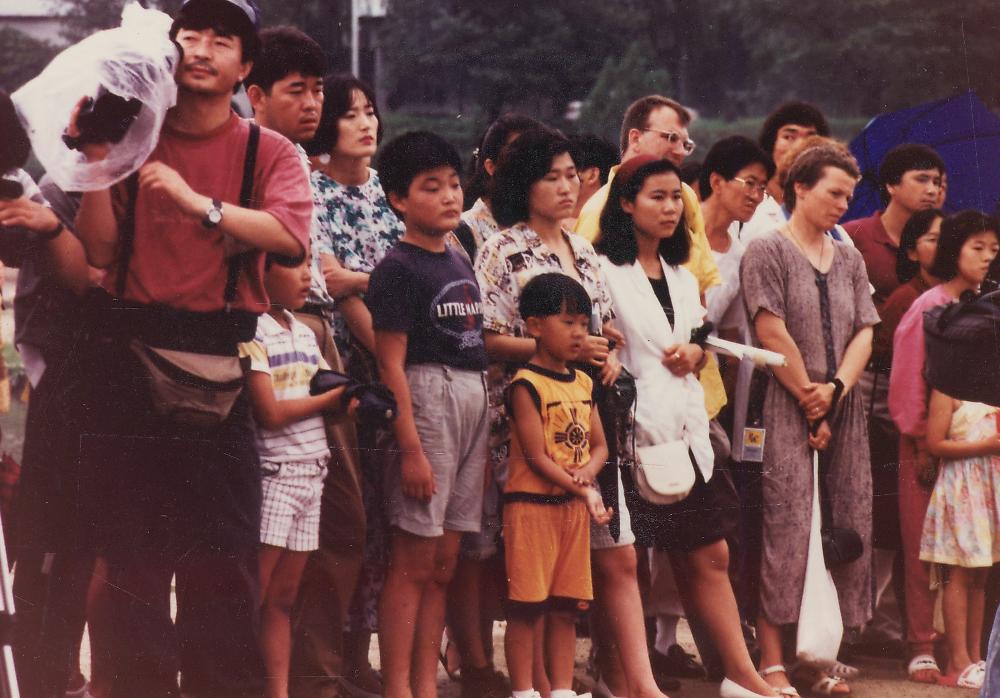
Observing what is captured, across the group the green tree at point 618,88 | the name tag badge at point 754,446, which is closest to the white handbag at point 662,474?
the name tag badge at point 754,446

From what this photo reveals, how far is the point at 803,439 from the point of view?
5.62 metres

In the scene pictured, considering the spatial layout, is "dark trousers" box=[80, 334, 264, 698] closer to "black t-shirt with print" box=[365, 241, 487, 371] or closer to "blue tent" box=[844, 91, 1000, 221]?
"black t-shirt with print" box=[365, 241, 487, 371]

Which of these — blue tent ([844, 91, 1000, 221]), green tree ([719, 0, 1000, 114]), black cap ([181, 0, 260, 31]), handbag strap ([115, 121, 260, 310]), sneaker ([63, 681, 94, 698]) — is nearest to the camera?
handbag strap ([115, 121, 260, 310])

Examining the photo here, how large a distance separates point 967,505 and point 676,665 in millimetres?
1228

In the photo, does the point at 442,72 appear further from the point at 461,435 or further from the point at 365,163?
the point at 461,435

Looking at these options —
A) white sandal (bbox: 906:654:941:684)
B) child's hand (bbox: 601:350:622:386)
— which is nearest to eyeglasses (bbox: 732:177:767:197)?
child's hand (bbox: 601:350:622:386)

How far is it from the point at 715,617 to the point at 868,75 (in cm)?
235

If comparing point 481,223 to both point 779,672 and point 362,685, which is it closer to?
point 362,685

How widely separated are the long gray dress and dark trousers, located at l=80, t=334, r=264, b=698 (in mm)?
2139

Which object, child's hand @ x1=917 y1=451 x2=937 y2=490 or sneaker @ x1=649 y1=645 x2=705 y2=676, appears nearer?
sneaker @ x1=649 y1=645 x2=705 y2=676

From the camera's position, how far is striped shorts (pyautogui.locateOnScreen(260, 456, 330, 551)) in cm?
451

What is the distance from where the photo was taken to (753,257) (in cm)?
569

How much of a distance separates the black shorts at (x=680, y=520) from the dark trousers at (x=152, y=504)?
1.51 m

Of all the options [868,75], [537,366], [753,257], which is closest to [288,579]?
[537,366]
